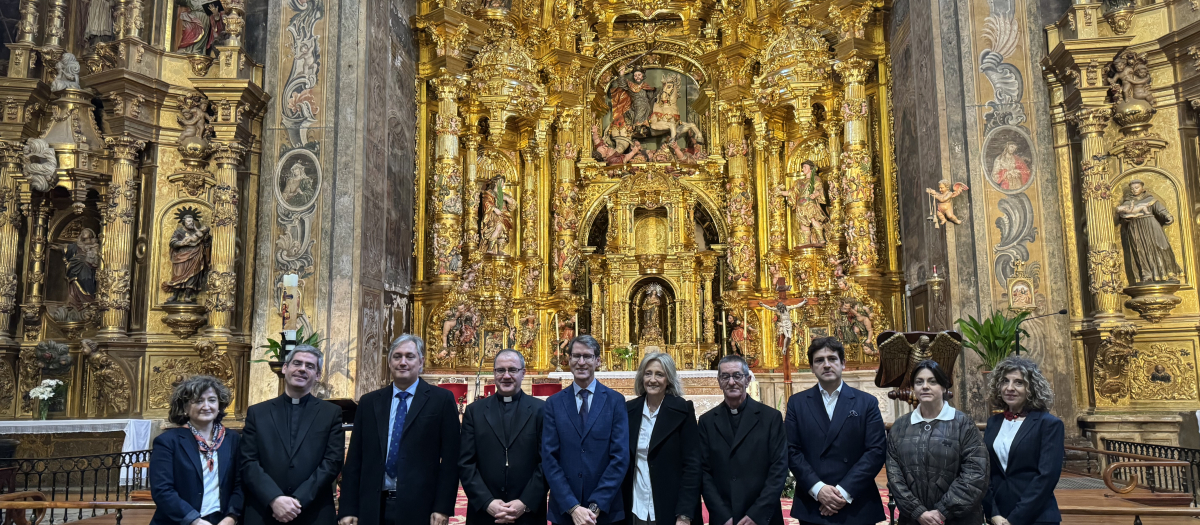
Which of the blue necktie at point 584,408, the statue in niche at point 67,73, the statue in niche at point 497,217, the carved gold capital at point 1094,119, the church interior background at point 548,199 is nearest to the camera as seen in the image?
the blue necktie at point 584,408

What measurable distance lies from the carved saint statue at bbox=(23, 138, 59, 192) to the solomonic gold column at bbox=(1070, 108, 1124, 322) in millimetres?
13386

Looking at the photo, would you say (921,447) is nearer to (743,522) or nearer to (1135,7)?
(743,522)

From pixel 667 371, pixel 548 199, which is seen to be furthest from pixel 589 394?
pixel 548 199

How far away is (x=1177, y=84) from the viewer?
34.3 ft

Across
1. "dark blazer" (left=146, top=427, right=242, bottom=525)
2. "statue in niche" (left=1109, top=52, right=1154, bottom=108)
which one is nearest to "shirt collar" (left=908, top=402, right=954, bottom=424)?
"dark blazer" (left=146, top=427, right=242, bottom=525)

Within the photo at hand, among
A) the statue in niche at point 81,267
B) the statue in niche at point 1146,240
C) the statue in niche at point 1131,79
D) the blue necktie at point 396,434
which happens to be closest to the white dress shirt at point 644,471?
the blue necktie at point 396,434

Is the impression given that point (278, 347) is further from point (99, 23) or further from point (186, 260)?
point (99, 23)

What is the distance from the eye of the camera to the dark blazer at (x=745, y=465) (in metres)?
4.53

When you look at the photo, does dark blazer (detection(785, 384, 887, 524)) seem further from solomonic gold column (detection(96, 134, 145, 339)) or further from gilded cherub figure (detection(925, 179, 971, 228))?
solomonic gold column (detection(96, 134, 145, 339))

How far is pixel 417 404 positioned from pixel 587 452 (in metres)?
0.98

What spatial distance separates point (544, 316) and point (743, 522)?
11494mm

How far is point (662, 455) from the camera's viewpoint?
4.69m

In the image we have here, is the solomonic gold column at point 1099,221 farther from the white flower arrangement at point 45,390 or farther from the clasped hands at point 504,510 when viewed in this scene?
the white flower arrangement at point 45,390

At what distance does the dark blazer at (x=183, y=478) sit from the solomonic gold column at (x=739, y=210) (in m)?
11.8
